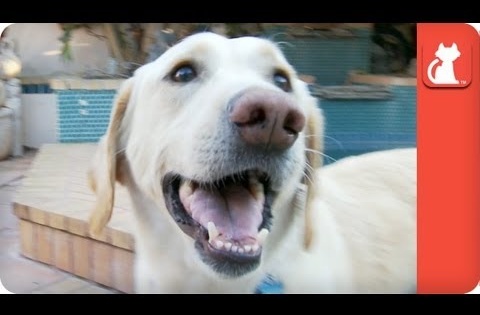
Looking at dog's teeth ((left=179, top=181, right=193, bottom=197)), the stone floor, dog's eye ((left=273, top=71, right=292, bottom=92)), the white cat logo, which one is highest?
the white cat logo

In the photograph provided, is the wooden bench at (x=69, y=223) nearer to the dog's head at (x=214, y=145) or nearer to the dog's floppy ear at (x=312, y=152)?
the dog's head at (x=214, y=145)

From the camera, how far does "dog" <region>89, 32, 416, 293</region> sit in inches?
68.5

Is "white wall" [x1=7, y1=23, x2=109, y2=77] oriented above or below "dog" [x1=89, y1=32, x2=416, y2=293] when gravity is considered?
above

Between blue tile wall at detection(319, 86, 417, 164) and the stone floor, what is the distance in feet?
3.30

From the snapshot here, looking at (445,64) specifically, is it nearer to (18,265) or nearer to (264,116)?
(264,116)

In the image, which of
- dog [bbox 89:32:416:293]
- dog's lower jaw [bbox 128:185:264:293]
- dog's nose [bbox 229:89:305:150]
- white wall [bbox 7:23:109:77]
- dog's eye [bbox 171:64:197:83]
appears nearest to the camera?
dog's nose [bbox 229:89:305:150]

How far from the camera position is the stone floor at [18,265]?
218cm

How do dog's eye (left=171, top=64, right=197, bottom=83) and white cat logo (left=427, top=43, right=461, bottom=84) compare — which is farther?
white cat logo (left=427, top=43, right=461, bottom=84)

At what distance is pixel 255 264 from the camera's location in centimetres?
191

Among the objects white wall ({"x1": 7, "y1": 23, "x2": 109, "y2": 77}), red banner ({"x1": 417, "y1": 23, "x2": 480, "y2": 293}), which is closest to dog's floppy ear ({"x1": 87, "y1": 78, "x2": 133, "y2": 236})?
white wall ({"x1": 7, "y1": 23, "x2": 109, "y2": 77})

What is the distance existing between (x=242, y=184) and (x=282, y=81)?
35 cm

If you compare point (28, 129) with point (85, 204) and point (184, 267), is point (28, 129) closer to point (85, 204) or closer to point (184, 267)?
point (85, 204)

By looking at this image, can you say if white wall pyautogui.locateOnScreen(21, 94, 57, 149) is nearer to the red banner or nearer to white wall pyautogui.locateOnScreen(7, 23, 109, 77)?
white wall pyautogui.locateOnScreen(7, 23, 109, 77)

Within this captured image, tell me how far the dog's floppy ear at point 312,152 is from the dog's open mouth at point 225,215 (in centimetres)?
19
